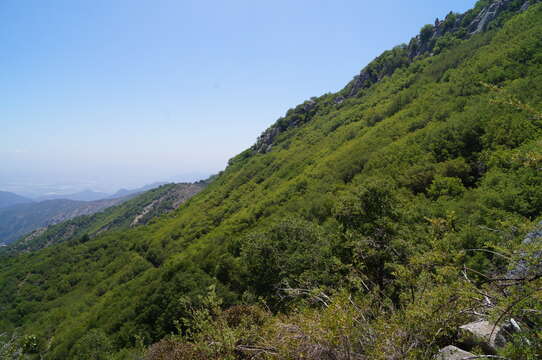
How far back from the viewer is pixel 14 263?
400 feet

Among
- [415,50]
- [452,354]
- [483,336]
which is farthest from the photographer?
[415,50]

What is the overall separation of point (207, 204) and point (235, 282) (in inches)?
3178

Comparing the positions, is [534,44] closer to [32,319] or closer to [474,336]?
[474,336]

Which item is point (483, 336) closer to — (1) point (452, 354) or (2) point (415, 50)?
(1) point (452, 354)

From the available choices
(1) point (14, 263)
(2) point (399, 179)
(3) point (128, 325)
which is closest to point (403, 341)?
(2) point (399, 179)

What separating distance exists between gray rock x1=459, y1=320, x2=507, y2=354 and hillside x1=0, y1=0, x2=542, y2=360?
32 centimetres

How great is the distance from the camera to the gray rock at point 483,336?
7.22 metres

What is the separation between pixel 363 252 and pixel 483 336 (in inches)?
339

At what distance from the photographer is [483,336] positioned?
746 centimetres

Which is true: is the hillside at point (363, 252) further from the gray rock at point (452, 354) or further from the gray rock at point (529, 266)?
the gray rock at point (452, 354)

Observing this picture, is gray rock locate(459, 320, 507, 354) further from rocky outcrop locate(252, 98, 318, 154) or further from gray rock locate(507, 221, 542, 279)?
rocky outcrop locate(252, 98, 318, 154)

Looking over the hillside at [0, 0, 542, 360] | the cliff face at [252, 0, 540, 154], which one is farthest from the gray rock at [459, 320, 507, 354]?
the cliff face at [252, 0, 540, 154]

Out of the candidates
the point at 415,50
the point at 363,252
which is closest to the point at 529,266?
the point at 363,252

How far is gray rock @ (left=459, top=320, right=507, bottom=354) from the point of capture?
7223mm
